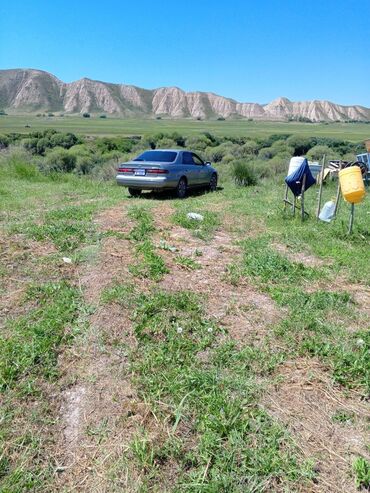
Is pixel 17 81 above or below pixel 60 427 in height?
above

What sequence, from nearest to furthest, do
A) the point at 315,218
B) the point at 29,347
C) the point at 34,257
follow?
the point at 29,347
the point at 34,257
the point at 315,218

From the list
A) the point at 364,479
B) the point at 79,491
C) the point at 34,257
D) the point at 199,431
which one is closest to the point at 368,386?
the point at 364,479

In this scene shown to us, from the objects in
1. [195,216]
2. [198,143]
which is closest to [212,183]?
[195,216]

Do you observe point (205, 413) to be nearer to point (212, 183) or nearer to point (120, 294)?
point (120, 294)

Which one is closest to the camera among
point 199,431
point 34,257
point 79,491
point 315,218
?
point 79,491

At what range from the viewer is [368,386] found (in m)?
3.22

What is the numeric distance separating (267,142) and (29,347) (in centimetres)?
3625

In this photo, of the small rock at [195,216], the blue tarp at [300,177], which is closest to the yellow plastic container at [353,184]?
the blue tarp at [300,177]

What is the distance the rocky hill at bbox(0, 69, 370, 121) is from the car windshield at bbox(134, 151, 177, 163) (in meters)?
158

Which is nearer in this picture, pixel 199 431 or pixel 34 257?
pixel 199 431

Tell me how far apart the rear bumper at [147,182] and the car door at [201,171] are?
5.52 ft

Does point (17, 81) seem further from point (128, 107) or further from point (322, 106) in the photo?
point (322, 106)

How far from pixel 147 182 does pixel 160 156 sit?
1070 mm

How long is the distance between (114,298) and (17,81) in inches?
7924
